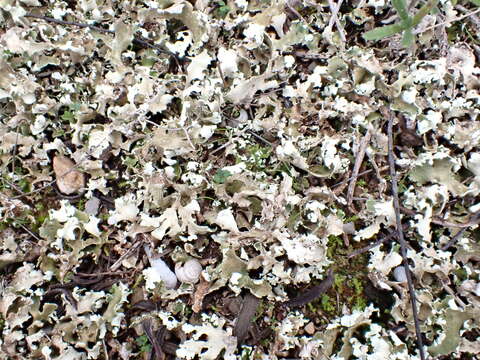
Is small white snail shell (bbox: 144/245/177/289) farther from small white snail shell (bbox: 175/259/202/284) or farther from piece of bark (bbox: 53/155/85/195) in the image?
piece of bark (bbox: 53/155/85/195)

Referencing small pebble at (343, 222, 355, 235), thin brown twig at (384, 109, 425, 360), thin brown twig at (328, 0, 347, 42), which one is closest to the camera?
thin brown twig at (384, 109, 425, 360)

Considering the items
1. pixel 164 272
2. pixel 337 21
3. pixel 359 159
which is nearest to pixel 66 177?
pixel 164 272

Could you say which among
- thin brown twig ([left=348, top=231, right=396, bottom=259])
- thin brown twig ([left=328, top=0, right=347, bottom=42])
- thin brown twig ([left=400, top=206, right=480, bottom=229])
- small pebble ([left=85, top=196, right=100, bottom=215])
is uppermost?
thin brown twig ([left=328, top=0, right=347, bottom=42])

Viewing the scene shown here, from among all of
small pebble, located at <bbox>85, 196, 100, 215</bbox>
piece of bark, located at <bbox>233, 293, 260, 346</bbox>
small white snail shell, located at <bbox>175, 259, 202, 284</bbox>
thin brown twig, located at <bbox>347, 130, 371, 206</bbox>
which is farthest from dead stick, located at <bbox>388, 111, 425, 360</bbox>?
small pebble, located at <bbox>85, 196, 100, 215</bbox>

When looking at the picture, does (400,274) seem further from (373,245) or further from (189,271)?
(189,271)

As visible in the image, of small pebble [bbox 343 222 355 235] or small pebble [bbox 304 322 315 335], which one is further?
small pebble [bbox 343 222 355 235]

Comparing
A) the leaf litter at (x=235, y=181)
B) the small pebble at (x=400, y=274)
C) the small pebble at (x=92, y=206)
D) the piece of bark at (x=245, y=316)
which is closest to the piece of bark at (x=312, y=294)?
the leaf litter at (x=235, y=181)

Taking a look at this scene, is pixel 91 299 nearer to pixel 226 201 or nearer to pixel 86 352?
pixel 86 352
